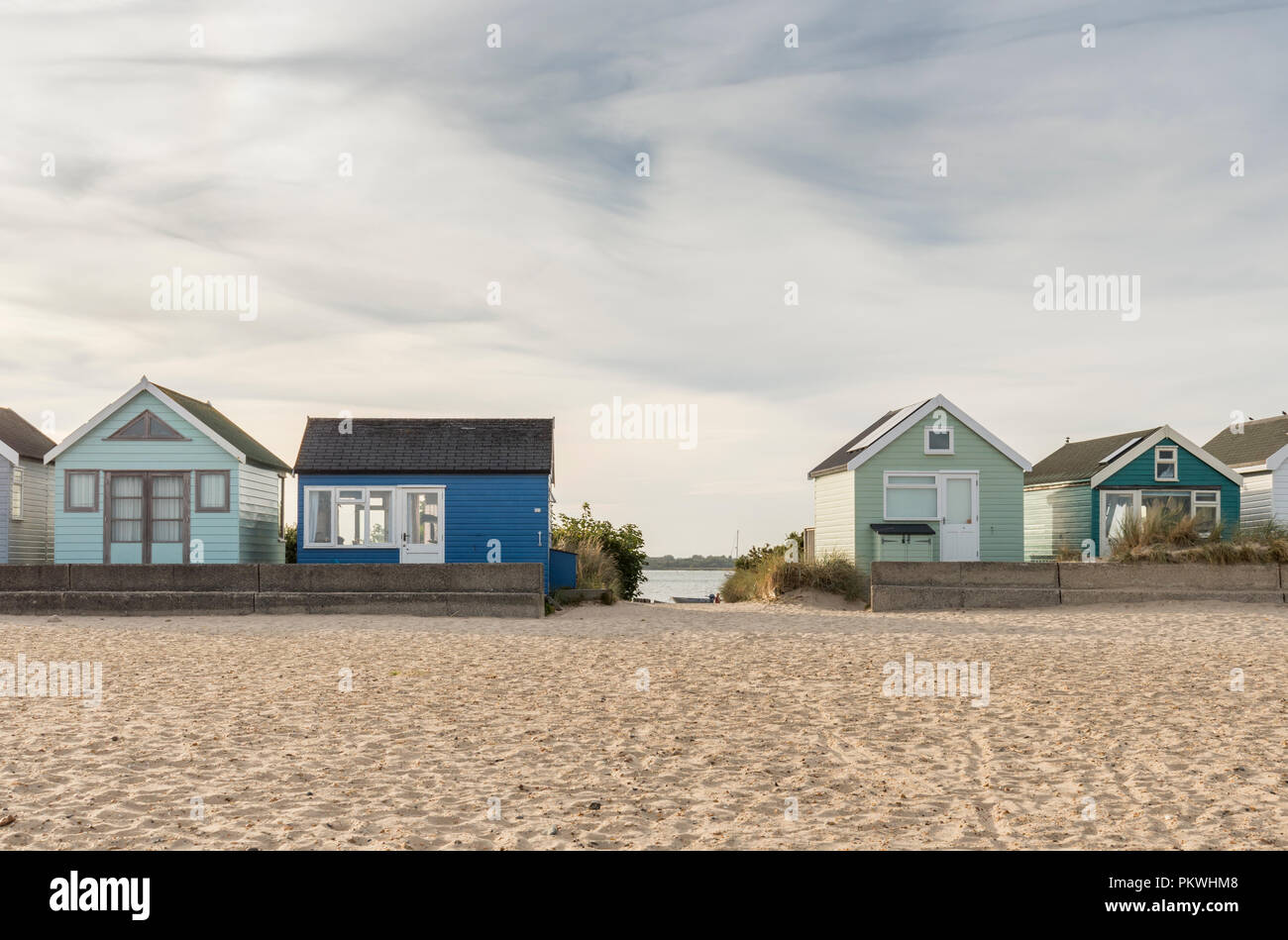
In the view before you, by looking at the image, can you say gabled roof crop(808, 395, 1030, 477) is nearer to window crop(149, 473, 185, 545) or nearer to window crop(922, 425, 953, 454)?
window crop(922, 425, 953, 454)

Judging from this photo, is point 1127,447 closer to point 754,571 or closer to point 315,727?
point 754,571

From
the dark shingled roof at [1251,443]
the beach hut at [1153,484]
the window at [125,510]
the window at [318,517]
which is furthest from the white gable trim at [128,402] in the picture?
the dark shingled roof at [1251,443]

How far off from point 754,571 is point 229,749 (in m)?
19.0

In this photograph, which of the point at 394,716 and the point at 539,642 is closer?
the point at 394,716

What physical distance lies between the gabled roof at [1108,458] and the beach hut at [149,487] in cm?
2131

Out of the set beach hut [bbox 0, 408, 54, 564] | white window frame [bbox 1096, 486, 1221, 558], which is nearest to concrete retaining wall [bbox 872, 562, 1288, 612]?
white window frame [bbox 1096, 486, 1221, 558]

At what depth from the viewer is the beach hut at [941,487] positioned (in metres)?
26.2

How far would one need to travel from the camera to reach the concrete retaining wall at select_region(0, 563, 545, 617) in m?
20.2

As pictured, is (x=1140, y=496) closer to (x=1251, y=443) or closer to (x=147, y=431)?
(x=1251, y=443)

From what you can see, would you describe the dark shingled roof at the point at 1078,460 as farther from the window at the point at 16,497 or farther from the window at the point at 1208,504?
the window at the point at 16,497

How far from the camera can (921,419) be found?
26.2m

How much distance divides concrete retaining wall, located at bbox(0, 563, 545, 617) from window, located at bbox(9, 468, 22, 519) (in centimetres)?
679

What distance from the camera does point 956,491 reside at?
26.4 m
